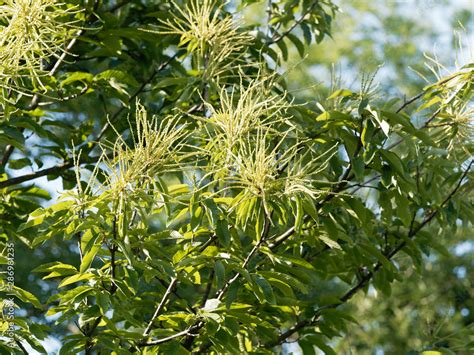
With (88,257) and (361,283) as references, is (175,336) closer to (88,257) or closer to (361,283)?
(88,257)

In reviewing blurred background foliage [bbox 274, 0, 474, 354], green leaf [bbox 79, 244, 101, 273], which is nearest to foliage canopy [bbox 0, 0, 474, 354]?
green leaf [bbox 79, 244, 101, 273]

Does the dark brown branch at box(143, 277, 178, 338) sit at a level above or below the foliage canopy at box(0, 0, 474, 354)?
below

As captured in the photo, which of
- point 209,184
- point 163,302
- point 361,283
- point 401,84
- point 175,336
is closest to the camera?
point 209,184

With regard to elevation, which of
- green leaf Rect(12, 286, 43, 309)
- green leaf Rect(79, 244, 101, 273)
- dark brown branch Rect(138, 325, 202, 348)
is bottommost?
dark brown branch Rect(138, 325, 202, 348)

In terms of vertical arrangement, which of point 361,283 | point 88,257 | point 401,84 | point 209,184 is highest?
point 401,84

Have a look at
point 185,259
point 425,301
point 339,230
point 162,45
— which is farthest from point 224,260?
point 425,301

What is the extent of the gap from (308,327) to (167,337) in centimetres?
79

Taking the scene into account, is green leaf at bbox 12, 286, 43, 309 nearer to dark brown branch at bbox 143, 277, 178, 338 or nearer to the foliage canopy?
the foliage canopy

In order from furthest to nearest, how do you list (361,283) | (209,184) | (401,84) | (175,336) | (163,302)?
(401,84) < (361,283) < (163,302) < (175,336) < (209,184)

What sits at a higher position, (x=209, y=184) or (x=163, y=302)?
(x=209, y=184)

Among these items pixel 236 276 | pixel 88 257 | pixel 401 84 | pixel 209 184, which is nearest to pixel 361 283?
pixel 236 276

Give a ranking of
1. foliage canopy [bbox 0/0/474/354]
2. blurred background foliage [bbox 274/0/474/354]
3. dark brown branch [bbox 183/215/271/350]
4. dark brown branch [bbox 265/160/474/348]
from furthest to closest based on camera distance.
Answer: blurred background foliage [bbox 274/0/474/354] < dark brown branch [bbox 265/160/474/348] < dark brown branch [bbox 183/215/271/350] < foliage canopy [bbox 0/0/474/354]

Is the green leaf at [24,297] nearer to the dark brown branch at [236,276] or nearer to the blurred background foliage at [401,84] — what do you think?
the dark brown branch at [236,276]

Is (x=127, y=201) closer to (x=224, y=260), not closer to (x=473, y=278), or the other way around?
(x=224, y=260)
